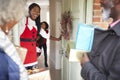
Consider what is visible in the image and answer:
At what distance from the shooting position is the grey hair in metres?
1.29

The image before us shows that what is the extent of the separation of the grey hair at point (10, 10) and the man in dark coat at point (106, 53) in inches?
20.0

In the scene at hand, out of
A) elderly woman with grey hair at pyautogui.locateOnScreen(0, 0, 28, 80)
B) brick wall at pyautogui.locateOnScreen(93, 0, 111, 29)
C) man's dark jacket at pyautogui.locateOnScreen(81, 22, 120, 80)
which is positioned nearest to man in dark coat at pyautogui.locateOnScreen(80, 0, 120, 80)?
man's dark jacket at pyautogui.locateOnScreen(81, 22, 120, 80)

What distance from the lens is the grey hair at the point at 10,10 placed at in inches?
50.9

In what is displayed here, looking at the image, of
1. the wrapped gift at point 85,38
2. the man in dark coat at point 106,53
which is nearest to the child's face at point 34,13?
the wrapped gift at point 85,38

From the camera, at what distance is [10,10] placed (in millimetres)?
1315

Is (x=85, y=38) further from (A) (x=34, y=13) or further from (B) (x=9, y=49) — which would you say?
(A) (x=34, y=13)

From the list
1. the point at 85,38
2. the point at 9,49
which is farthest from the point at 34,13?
the point at 9,49

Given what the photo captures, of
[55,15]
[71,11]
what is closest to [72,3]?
[71,11]

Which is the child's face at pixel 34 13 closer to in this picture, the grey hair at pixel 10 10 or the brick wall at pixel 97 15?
the brick wall at pixel 97 15

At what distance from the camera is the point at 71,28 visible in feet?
11.0

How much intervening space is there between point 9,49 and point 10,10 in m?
0.23

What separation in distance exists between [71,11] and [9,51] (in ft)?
7.37

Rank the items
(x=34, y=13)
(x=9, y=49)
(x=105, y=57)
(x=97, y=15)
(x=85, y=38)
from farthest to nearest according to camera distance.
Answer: (x=34, y=13) < (x=97, y=15) < (x=85, y=38) < (x=105, y=57) < (x=9, y=49)

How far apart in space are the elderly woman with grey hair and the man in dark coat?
0.42 m
